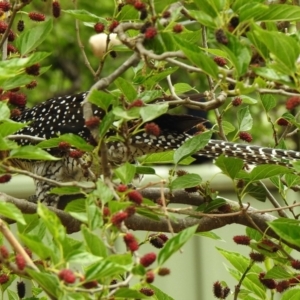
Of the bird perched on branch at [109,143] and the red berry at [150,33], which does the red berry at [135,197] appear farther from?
the bird perched on branch at [109,143]

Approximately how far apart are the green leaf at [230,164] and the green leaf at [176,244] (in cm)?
72

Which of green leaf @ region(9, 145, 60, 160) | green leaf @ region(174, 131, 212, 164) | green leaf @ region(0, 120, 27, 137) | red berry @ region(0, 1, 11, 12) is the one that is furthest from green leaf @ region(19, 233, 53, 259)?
red berry @ region(0, 1, 11, 12)

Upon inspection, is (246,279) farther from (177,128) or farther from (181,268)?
(181,268)

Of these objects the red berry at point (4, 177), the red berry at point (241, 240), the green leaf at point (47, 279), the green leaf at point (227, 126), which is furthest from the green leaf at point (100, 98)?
the green leaf at point (227, 126)

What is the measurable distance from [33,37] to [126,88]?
0.34 meters

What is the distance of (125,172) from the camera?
2.21m

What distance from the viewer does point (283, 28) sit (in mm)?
2951

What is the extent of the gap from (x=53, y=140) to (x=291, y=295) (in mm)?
969

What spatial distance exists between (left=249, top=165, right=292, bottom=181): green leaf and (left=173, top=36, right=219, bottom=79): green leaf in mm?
519

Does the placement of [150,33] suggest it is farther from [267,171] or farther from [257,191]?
[257,191]

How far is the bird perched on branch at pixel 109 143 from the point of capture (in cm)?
354

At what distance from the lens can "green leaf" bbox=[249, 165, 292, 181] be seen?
2.50 meters

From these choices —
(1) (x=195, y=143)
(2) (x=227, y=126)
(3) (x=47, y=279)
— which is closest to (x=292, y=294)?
(1) (x=195, y=143)

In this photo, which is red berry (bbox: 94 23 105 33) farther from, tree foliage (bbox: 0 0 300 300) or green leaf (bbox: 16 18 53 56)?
green leaf (bbox: 16 18 53 56)
